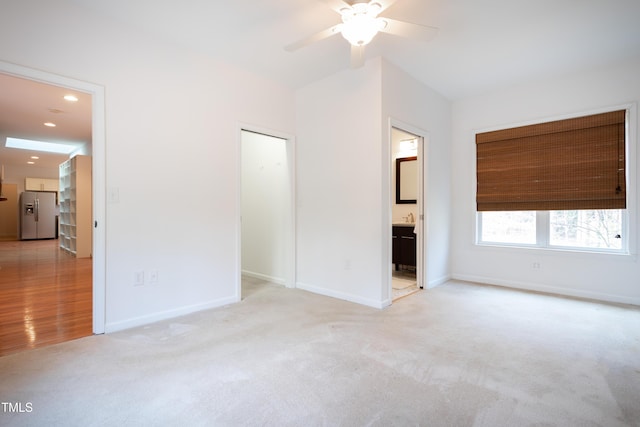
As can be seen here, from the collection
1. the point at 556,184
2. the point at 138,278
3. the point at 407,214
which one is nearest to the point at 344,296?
the point at 138,278

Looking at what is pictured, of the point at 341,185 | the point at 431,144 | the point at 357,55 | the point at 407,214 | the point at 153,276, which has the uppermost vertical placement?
the point at 357,55

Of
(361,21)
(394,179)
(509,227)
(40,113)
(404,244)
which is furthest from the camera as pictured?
(394,179)

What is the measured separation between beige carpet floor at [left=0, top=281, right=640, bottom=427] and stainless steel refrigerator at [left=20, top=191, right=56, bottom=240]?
411 inches

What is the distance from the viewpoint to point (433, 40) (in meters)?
2.95

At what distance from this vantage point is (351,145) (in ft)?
11.7

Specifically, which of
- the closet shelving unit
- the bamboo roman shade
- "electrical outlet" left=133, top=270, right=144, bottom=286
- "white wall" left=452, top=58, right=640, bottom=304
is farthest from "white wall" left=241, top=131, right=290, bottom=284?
the closet shelving unit

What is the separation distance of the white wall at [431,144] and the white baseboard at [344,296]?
111 cm

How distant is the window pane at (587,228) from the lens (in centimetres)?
361

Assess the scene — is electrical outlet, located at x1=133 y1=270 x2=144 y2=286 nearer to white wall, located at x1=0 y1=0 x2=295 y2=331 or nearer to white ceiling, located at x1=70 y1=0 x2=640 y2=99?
white wall, located at x1=0 y1=0 x2=295 y2=331

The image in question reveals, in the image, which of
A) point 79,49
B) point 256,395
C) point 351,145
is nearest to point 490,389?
point 256,395

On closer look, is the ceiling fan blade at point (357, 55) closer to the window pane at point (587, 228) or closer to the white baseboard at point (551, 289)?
the window pane at point (587, 228)

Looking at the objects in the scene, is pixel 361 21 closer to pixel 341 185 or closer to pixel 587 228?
pixel 341 185

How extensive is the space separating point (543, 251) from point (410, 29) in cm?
334

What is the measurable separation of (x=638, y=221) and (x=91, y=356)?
17.4ft
